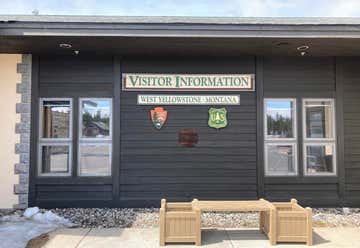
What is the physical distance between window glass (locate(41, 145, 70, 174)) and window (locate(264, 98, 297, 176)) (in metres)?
4.10

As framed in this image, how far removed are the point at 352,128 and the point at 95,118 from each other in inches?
209

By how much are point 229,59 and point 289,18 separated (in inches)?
61.1

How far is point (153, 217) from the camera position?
265 inches

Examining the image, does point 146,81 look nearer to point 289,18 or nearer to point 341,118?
point 289,18

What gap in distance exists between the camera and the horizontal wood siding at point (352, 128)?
7600 millimetres

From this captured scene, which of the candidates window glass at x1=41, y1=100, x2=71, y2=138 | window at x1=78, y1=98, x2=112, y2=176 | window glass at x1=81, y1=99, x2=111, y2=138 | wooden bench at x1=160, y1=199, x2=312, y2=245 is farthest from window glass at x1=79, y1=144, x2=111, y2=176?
wooden bench at x1=160, y1=199, x2=312, y2=245

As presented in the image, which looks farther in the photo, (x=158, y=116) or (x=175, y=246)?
(x=158, y=116)

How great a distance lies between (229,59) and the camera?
7641mm

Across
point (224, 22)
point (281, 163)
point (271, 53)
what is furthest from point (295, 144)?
point (224, 22)

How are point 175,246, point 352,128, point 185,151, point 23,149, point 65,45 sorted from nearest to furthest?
point 175,246
point 65,45
point 23,149
point 185,151
point 352,128

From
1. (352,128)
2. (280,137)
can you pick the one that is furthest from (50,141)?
(352,128)

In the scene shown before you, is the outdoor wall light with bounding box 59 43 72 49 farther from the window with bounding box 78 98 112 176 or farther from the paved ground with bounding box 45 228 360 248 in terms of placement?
the paved ground with bounding box 45 228 360 248

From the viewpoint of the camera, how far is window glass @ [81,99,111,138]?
752 centimetres

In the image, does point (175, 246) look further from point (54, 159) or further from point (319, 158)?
point (319, 158)
